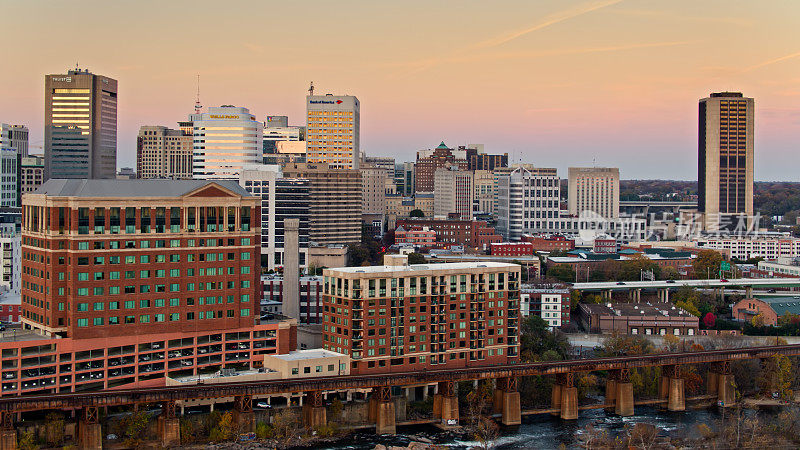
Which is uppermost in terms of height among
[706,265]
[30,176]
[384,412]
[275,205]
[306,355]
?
[30,176]

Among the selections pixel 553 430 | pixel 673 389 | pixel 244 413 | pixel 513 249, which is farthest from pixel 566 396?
pixel 513 249

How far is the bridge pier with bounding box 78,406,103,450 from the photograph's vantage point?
213 feet

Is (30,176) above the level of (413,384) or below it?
above

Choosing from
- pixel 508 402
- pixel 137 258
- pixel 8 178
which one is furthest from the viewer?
pixel 8 178

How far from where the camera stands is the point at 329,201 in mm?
157125

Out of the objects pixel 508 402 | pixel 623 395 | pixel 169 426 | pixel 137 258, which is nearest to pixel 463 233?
pixel 623 395

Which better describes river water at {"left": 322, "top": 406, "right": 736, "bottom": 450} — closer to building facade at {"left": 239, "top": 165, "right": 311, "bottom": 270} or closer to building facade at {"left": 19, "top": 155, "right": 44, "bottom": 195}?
building facade at {"left": 239, "top": 165, "right": 311, "bottom": 270}

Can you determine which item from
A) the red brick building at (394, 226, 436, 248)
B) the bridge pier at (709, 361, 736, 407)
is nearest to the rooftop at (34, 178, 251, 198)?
the bridge pier at (709, 361, 736, 407)

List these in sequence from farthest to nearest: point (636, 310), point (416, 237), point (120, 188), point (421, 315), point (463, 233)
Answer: point (463, 233) → point (416, 237) → point (636, 310) → point (421, 315) → point (120, 188)

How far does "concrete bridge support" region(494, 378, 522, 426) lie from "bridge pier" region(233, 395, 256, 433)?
19567mm

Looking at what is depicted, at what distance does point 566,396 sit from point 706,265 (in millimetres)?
76116

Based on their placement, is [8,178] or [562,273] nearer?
[562,273]

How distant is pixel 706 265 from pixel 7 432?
360 ft

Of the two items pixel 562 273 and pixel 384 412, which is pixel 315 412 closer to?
pixel 384 412
